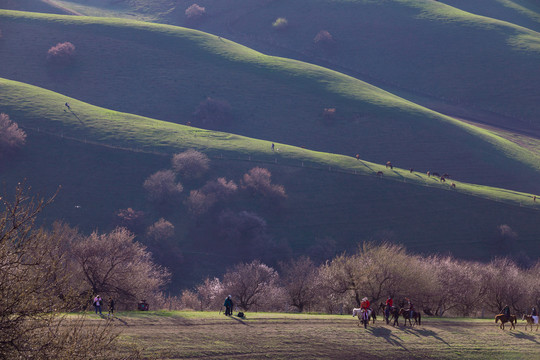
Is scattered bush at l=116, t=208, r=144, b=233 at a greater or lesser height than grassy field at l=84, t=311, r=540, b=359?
lesser

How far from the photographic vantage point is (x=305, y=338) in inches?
1789

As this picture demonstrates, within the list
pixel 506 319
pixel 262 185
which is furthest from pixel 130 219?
pixel 506 319

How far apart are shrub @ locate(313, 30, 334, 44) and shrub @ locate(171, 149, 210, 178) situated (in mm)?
100074

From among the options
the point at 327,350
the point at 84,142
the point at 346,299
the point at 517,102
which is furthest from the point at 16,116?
the point at 517,102

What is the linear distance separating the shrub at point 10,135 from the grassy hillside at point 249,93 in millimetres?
35674

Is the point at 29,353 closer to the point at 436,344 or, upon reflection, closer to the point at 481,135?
the point at 436,344

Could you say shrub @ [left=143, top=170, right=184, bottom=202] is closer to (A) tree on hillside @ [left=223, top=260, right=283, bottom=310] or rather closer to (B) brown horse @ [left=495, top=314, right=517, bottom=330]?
(A) tree on hillside @ [left=223, top=260, right=283, bottom=310]

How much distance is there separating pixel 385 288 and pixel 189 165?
52.3 meters

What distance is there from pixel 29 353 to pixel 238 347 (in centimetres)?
2304

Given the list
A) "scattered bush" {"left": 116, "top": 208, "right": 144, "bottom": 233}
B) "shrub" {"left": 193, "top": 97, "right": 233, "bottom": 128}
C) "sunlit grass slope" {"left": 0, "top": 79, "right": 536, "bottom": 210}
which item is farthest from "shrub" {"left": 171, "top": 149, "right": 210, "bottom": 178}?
"shrub" {"left": 193, "top": 97, "right": 233, "bottom": 128}

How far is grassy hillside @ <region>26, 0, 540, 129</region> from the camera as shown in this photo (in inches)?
6348

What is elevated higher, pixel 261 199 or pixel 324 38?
pixel 324 38

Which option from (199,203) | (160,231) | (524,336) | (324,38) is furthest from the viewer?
(324,38)

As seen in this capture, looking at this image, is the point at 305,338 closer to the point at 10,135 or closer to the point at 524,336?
the point at 524,336
